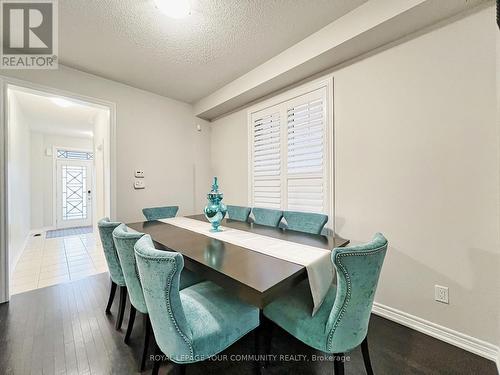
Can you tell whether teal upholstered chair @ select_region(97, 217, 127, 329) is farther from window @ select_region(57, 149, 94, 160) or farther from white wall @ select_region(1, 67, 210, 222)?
window @ select_region(57, 149, 94, 160)

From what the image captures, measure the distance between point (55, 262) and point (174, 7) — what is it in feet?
13.0

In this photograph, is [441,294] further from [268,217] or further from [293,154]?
[293,154]

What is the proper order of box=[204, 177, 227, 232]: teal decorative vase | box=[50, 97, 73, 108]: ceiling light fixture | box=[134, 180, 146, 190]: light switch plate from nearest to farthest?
box=[204, 177, 227, 232]: teal decorative vase
box=[50, 97, 73, 108]: ceiling light fixture
box=[134, 180, 146, 190]: light switch plate

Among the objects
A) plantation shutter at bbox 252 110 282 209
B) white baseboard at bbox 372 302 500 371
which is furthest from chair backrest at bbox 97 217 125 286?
white baseboard at bbox 372 302 500 371

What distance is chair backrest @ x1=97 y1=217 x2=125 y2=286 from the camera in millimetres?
1707

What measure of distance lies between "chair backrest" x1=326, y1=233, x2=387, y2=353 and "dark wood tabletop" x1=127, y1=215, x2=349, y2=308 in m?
0.22

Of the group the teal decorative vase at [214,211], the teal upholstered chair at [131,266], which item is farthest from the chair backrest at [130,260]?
the teal decorative vase at [214,211]

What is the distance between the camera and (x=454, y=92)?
1602mm

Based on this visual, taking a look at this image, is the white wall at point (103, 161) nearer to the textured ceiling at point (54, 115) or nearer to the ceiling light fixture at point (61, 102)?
the textured ceiling at point (54, 115)

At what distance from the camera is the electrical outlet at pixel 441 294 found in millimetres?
1638

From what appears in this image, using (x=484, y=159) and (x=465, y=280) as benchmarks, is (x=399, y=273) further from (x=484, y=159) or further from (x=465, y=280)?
(x=484, y=159)

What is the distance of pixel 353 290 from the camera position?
103 centimetres

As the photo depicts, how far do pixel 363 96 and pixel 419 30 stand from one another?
59cm

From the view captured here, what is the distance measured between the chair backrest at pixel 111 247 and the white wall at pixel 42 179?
18.6 feet
